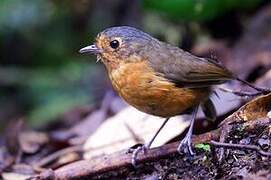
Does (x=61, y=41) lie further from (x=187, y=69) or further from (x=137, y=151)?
(x=137, y=151)

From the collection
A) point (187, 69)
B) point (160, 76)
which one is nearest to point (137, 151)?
point (160, 76)

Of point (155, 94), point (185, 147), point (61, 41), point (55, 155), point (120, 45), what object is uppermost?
point (61, 41)

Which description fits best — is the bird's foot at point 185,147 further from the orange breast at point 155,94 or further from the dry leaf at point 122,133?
the dry leaf at point 122,133

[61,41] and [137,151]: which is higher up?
[61,41]

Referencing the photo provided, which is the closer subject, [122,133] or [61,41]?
[122,133]

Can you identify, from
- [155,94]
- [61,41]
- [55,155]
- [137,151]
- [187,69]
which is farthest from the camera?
[61,41]

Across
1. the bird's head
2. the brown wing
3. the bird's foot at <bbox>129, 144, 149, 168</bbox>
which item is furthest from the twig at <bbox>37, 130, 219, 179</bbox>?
the bird's head

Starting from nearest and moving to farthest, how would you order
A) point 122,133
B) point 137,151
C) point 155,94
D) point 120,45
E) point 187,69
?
1. point 137,151
2. point 155,94
3. point 187,69
4. point 120,45
5. point 122,133

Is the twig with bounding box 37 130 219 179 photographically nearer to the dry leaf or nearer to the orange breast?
the orange breast

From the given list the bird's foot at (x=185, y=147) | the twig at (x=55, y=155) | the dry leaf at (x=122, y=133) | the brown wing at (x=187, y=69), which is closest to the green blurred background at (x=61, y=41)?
the twig at (x=55, y=155)
